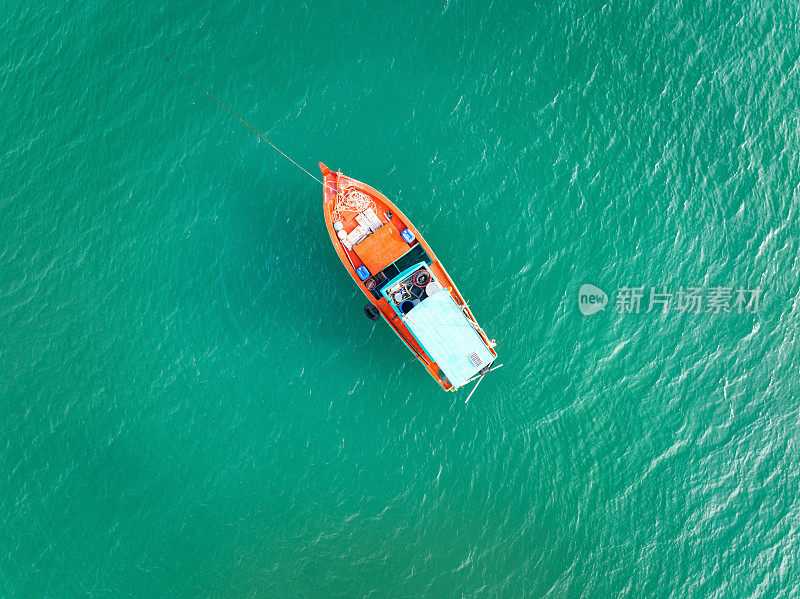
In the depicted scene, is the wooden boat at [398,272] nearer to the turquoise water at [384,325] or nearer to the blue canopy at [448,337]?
the blue canopy at [448,337]

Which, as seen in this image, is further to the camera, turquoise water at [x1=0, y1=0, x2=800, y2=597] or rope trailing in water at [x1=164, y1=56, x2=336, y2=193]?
rope trailing in water at [x1=164, y1=56, x2=336, y2=193]

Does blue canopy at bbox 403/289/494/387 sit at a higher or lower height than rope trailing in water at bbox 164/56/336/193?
lower

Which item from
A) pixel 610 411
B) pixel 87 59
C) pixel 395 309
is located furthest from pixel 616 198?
pixel 87 59

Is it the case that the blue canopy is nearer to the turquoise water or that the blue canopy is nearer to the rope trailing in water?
the turquoise water

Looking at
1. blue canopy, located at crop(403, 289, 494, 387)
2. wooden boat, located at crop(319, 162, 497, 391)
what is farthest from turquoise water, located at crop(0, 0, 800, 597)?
blue canopy, located at crop(403, 289, 494, 387)

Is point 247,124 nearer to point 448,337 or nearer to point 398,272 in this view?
point 398,272

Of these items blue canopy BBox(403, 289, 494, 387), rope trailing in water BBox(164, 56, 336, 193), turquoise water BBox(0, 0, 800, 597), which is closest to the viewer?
blue canopy BBox(403, 289, 494, 387)

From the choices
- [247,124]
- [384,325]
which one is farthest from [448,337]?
[247,124]
